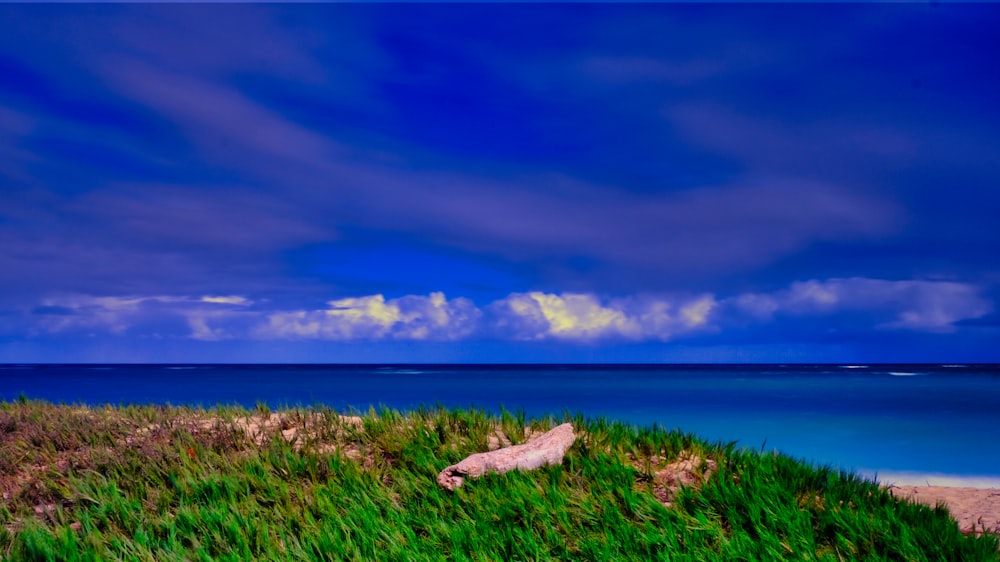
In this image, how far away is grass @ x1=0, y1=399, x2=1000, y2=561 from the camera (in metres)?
6.02

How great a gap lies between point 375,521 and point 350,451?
2.50 m

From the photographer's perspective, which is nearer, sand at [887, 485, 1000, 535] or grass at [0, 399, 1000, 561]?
grass at [0, 399, 1000, 561]

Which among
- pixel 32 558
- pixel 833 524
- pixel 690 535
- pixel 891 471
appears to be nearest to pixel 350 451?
pixel 32 558

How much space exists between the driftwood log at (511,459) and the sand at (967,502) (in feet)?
12.4

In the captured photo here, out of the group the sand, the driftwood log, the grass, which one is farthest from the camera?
the sand

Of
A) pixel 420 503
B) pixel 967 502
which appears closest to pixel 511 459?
pixel 420 503

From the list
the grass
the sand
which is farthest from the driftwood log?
the sand

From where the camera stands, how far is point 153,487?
774cm

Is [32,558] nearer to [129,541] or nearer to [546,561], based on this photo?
[129,541]

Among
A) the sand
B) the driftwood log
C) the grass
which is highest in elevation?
the driftwood log

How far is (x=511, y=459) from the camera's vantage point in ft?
25.4

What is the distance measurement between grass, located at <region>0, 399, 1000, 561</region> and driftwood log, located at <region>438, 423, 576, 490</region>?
0.15 m

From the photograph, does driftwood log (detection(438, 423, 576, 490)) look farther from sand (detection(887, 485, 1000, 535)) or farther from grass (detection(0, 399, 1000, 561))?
sand (detection(887, 485, 1000, 535))

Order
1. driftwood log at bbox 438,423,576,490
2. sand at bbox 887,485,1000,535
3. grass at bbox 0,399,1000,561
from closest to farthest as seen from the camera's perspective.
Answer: grass at bbox 0,399,1000,561 → driftwood log at bbox 438,423,576,490 → sand at bbox 887,485,1000,535
